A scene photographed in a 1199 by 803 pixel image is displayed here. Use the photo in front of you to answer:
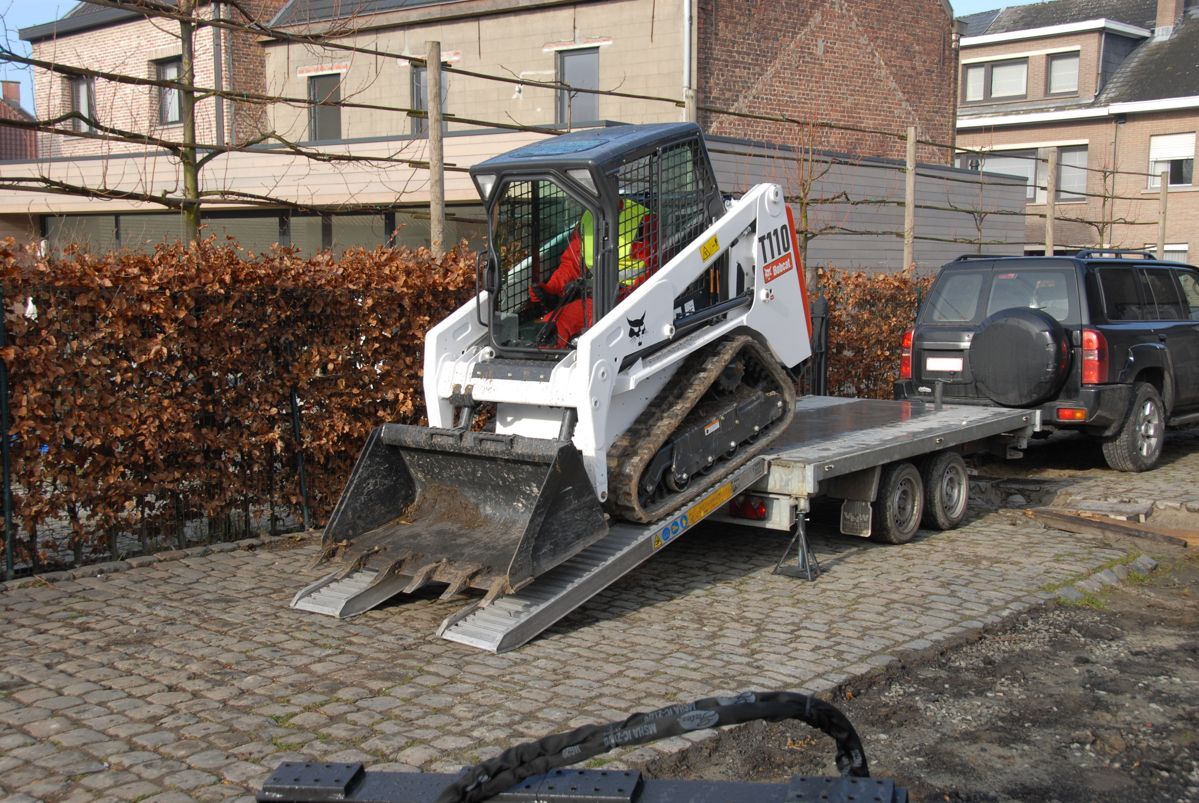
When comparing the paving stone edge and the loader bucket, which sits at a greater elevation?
the loader bucket

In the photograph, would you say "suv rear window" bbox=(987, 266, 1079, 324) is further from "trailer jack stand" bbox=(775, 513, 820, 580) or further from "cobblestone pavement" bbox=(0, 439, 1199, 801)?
"trailer jack stand" bbox=(775, 513, 820, 580)

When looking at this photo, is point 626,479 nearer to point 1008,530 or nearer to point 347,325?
point 347,325

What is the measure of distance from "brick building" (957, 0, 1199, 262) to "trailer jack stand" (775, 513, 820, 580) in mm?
28502

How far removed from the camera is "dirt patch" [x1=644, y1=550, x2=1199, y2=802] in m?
4.77

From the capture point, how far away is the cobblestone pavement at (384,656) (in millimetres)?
4984

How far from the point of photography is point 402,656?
245 inches

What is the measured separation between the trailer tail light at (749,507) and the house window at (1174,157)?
107ft

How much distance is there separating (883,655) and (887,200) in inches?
647

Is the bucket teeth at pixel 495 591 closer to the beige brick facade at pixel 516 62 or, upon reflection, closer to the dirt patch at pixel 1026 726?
the dirt patch at pixel 1026 726

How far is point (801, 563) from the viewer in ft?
25.9

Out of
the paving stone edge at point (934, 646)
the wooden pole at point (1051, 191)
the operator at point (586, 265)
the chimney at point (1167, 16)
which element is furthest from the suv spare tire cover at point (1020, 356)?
the chimney at point (1167, 16)

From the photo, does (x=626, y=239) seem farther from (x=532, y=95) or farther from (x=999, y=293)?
(x=532, y=95)

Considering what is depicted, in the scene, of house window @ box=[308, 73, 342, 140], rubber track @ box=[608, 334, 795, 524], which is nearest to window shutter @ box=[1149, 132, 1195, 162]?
house window @ box=[308, 73, 342, 140]

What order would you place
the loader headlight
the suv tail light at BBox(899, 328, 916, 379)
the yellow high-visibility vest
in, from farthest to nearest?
the suv tail light at BBox(899, 328, 916, 379), the loader headlight, the yellow high-visibility vest
